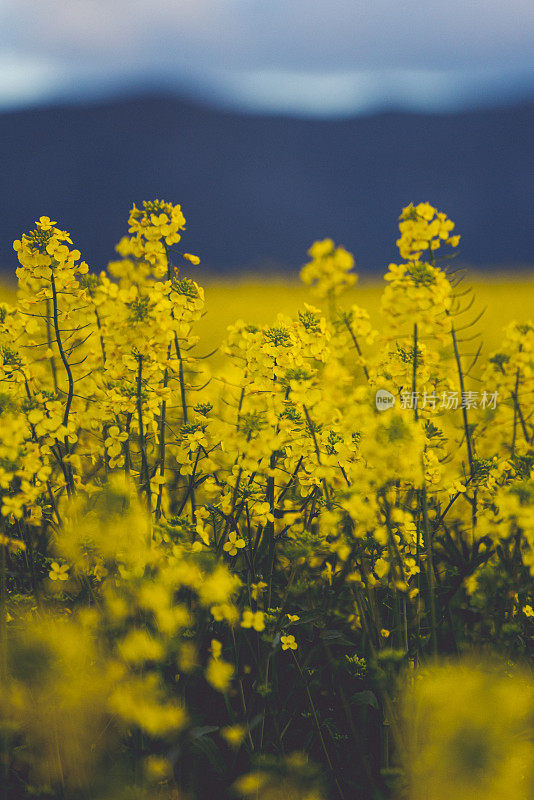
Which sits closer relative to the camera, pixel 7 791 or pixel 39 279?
pixel 7 791

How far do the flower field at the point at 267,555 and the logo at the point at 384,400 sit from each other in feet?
0.18

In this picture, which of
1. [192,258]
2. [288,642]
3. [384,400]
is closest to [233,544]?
[288,642]

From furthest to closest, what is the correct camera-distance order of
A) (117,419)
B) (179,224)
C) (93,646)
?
(117,419) < (179,224) < (93,646)

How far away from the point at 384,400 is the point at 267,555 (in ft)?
2.65

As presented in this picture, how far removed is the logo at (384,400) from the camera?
2.10 m

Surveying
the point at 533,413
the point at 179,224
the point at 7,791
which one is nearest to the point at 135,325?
the point at 179,224

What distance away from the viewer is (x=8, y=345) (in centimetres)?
240

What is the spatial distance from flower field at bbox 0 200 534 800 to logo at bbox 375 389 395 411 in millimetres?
54

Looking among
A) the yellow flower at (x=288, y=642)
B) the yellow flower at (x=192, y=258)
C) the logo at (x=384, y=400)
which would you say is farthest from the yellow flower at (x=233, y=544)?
the yellow flower at (x=192, y=258)

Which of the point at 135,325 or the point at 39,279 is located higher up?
the point at 39,279

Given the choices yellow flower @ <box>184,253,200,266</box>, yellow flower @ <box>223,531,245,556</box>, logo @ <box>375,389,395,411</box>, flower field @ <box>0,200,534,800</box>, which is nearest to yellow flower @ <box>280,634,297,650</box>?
flower field @ <box>0,200,534,800</box>

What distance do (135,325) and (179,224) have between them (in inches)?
17.3

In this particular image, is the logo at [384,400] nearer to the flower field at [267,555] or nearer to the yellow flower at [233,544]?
the flower field at [267,555]

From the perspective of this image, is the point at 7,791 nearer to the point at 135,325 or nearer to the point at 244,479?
the point at 244,479
